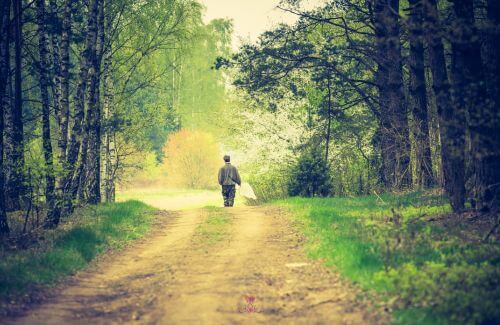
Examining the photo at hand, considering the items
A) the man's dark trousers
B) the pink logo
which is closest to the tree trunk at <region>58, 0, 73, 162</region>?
the man's dark trousers

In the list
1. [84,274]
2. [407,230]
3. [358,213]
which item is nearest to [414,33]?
[407,230]

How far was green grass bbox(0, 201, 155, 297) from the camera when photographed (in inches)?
316

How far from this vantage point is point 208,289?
7516mm

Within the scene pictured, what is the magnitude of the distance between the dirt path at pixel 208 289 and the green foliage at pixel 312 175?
8851 mm

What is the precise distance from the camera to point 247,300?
698 cm

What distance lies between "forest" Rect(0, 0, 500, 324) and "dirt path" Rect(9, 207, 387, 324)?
1.84 feet

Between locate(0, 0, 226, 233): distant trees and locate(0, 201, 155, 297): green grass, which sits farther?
locate(0, 0, 226, 233): distant trees

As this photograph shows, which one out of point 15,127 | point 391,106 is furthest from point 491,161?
point 15,127

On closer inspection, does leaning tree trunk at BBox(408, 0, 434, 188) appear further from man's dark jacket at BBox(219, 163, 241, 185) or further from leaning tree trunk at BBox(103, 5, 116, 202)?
leaning tree trunk at BBox(103, 5, 116, 202)

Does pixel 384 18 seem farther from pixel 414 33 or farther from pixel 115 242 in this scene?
pixel 115 242

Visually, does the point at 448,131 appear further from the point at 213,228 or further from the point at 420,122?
the point at 213,228

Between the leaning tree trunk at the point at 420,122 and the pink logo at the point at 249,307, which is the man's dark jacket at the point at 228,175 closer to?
the leaning tree trunk at the point at 420,122

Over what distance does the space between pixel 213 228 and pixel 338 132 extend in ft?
37.2

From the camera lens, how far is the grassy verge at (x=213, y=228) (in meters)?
11.7
